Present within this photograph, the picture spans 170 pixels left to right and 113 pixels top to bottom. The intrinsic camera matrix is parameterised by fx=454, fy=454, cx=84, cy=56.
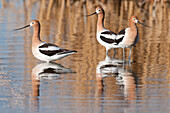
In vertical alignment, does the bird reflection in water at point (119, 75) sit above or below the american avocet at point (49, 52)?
below

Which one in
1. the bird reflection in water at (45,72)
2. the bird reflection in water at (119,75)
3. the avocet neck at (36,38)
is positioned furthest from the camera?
the avocet neck at (36,38)

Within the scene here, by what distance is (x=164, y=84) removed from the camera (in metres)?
7.93

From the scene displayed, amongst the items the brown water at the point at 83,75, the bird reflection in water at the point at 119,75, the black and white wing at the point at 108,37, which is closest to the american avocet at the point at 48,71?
the brown water at the point at 83,75

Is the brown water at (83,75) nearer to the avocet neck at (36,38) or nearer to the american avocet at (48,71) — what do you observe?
the american avocet at (48,71)

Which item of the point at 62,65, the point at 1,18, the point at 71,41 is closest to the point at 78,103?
the point at 62,65

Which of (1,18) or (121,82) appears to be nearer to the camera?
(121,82)

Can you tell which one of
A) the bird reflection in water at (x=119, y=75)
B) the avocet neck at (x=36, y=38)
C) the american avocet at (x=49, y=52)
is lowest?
the bird reflection in water at (x=119, y=75)

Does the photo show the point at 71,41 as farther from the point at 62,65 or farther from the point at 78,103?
the point at 78,103

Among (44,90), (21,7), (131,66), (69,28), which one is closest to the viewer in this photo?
(44,90)

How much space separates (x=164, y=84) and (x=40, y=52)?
10.4ft

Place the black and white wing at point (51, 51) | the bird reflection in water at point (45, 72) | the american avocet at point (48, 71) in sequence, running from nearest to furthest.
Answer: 1. the bird reflection in water at point (45, 72)
2. the american avocet at point (48, 71)
3. the black and white wing at point (51, 51)

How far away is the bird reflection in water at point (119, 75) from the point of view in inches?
292

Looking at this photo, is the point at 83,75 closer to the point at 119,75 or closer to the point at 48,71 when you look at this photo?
the point at 119,75

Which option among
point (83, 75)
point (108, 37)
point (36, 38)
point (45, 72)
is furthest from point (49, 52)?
point (108, 37)
